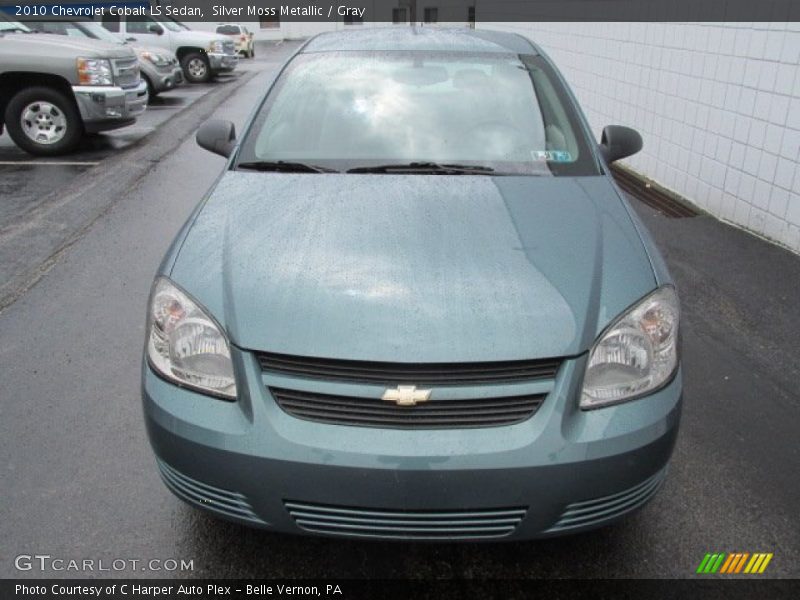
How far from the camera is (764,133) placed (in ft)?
18.6

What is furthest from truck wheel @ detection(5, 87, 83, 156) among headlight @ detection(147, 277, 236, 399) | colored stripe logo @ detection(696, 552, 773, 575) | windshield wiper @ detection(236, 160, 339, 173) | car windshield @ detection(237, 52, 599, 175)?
colored stripe logo @ detection(696, 552, 773, 575)

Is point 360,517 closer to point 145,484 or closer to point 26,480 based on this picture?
point 145,484

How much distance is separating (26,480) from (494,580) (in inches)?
72.0

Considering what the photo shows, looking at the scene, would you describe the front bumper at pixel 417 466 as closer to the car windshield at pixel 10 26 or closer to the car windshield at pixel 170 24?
the car windshield at pixel 10 26

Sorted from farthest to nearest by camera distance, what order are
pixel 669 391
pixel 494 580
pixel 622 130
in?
pixel 622 130 → pixel 494 580 → pixel 669 391

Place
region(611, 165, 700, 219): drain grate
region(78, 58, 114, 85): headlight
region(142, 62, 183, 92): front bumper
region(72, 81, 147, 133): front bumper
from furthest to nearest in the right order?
region(142, 62, 183, 92): front bumper < region(72, 81, 147, 133): front bumper < region(78, 58, 114, 85): headlight < region(611, 165, 700, 219): drain grate

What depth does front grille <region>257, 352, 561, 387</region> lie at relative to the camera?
79.7 inches

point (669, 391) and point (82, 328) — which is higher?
point (669, 391)

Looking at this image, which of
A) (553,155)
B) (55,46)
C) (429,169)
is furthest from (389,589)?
(55,46)

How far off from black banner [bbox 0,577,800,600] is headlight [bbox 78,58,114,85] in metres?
7.83

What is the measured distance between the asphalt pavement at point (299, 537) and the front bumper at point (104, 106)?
4.40m

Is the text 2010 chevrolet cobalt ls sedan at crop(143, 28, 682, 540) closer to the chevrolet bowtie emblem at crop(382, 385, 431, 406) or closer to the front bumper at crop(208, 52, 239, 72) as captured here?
the chevrolet bowtie emblem at crop(382, 385, 431, 406)

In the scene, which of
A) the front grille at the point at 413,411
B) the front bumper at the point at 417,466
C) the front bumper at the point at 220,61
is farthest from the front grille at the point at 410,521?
the front bumper at the point at 220,61

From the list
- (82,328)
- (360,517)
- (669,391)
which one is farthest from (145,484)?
(669,391)
